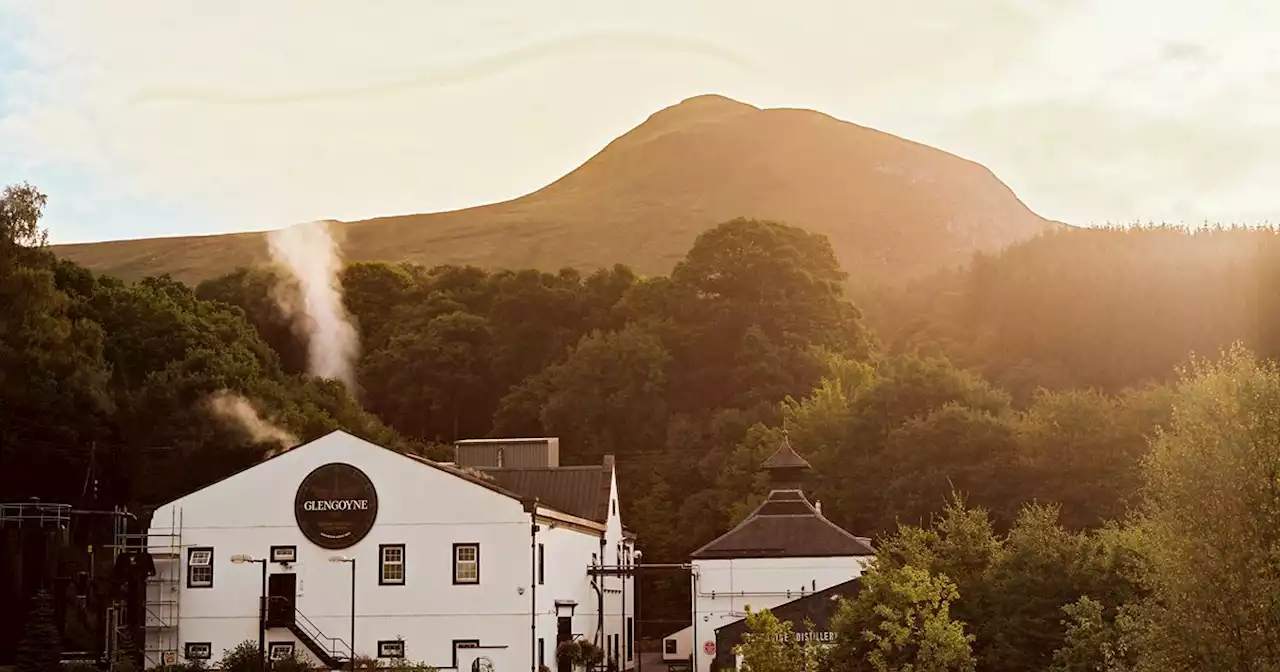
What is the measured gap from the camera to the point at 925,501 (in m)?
62.3

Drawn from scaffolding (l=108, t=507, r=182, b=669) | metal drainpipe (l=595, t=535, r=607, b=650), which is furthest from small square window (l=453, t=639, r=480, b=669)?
scaffolding (l=108, t=507, r=182, b=669)

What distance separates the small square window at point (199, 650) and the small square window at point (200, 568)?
1.98 metres

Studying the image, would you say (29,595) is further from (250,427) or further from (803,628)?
(803,628)

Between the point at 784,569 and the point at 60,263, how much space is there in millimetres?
38725

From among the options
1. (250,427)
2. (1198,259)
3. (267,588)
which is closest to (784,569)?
(267,588)

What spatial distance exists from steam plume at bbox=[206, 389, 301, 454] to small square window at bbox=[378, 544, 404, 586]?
16467 mm

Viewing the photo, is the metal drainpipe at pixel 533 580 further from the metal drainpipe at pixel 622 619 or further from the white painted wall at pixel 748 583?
the metal drainpipe at pixel 622 619

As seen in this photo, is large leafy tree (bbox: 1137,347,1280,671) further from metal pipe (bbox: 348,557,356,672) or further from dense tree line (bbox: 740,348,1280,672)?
metal pipe (bbox: 348,557,356,672)

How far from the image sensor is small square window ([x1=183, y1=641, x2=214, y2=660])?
164ft

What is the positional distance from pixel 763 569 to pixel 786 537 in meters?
1.60

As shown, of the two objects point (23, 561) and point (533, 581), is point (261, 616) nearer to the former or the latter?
point (533, 581)

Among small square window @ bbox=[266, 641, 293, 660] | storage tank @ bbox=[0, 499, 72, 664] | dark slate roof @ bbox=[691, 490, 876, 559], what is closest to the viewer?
small square window @ bbox=[266, 641, 293, 660]

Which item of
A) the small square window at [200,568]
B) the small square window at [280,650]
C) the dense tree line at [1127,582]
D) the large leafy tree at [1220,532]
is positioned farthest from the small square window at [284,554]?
the large leafy tree at [1220,532]

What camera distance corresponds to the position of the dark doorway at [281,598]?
49.6 meters
